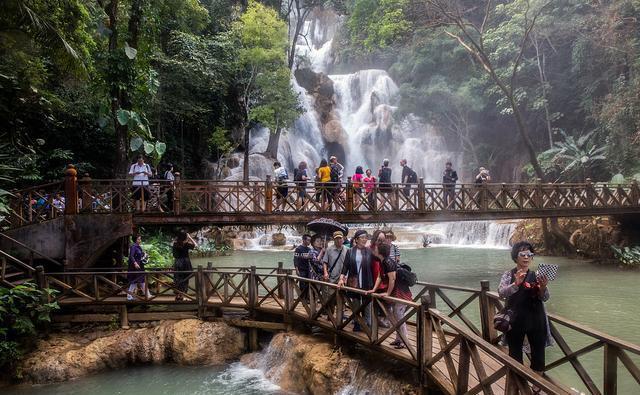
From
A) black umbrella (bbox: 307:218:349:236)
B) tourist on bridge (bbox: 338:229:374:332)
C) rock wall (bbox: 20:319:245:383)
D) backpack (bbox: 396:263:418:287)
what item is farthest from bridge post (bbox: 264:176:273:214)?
backpack (bbox: 396:263:418:287)

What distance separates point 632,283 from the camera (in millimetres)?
15391

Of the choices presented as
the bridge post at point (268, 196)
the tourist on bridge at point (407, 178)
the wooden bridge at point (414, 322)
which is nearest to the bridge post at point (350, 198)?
the tourist on bridge at point (407, 178)

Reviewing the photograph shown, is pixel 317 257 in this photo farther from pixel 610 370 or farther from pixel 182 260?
pixel 610 370

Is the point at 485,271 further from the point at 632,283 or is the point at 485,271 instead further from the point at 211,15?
the point at 211,15

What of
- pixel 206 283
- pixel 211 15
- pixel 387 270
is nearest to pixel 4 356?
pixel 206 283

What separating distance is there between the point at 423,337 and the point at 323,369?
226cm

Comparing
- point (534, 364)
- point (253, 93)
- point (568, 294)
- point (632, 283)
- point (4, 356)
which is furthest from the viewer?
point (253, 93)

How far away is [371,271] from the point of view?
7406 millimetres

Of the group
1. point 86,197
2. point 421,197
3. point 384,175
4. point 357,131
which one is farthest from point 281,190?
point 357,131

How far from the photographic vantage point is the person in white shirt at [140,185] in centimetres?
Result: 1265

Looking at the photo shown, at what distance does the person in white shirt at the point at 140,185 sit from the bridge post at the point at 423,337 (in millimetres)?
8866

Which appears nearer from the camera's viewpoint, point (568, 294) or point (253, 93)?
point (568, 294)

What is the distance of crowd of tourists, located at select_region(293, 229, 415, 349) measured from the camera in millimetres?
6785

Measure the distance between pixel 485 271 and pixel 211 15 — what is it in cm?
2072
